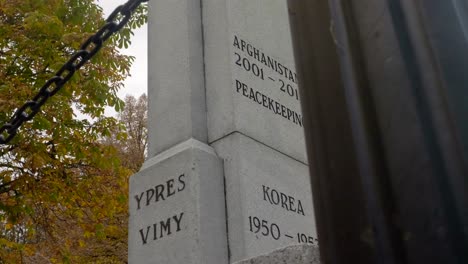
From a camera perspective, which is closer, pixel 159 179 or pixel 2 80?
pixel 159 179

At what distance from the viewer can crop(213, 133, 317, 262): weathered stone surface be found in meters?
3.47

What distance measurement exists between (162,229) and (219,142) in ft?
2.27

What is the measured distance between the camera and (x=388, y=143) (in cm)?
97

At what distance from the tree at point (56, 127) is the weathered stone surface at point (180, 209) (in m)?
5.08

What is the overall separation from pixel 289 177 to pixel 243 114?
21.3 inches

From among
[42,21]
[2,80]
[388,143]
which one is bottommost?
[388,143]

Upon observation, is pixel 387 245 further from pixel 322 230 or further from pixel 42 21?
pixel 42 21

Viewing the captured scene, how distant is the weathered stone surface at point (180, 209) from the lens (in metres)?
3.30

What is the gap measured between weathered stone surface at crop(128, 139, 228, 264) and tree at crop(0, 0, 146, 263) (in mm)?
5082

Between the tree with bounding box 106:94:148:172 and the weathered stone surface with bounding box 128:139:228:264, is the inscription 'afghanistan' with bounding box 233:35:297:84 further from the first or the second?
the tree with bounding box 106:94:148:172

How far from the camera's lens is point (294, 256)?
160cm

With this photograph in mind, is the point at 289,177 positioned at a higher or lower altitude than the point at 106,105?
lower

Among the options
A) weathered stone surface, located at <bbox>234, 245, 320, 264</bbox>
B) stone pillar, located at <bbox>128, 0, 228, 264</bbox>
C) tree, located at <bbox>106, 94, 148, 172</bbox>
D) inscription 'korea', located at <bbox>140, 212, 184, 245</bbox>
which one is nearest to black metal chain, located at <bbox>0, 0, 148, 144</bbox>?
stone pillar, located at <bbox>128, 0, 228, 264</bbox>

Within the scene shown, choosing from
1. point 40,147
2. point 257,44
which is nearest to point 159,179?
point 257,44
